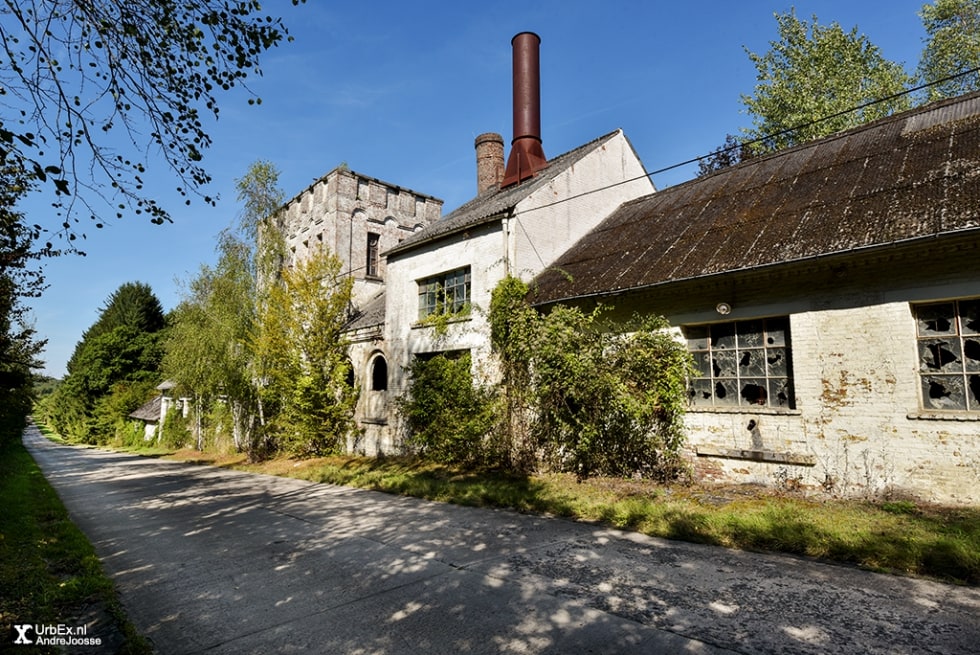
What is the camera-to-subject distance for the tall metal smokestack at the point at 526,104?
17.3m

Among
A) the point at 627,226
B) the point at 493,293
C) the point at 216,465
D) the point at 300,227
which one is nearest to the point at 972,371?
the point at 627,226

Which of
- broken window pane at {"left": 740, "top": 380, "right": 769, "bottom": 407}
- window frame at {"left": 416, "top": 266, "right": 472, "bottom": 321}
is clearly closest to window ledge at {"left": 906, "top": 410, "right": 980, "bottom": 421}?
broken window pane at {"left": 740, "top": 380, "right": 769, "bottom": 407}

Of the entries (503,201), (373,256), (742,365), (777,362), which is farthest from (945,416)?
(373,256)

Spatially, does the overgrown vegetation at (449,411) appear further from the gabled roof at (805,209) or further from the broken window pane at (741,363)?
the broken window pane at (741,363)

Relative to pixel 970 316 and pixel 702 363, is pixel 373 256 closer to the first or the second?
pixel 702 363

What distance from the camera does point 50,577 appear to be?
5445mm

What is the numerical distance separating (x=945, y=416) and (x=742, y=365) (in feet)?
9.55

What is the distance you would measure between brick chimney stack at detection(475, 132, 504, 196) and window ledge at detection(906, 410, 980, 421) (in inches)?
641

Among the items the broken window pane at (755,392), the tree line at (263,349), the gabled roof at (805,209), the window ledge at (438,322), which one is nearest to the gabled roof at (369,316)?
the tree line at (263,349)

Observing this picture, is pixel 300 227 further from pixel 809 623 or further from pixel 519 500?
pixel 809 623

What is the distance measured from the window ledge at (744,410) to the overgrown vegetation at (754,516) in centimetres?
131

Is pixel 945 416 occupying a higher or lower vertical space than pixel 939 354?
lower

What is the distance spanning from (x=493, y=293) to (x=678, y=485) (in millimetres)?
6211

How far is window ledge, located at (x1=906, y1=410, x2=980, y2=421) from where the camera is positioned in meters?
6.93
